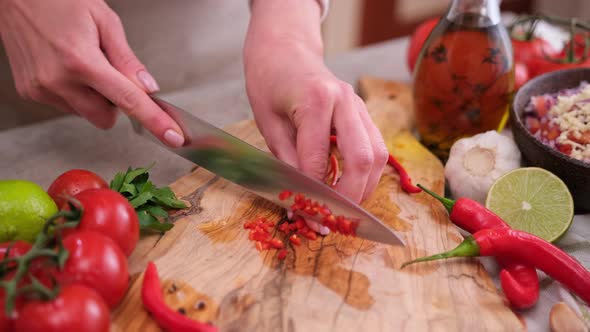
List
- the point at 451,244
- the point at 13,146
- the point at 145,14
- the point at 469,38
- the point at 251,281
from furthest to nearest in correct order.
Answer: the point at 145,14, the point at 13,146, the point at 469,38, the point at 451,244, the point at 251,281

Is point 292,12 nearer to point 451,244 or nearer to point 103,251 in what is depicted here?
point 451,244

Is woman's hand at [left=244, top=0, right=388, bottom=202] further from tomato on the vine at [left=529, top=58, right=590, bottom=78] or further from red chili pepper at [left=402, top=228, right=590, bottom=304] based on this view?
tomato on the vine at [left=529, top=58, right=590, bottom=78]

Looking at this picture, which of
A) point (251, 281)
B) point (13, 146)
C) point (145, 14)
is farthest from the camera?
point (145, 14)

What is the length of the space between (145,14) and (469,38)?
1.05 metres

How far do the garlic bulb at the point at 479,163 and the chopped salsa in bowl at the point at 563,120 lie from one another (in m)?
0.09

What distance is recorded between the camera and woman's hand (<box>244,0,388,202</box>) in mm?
1230

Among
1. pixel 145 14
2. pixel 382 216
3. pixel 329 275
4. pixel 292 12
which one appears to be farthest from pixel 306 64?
pixel 145 14

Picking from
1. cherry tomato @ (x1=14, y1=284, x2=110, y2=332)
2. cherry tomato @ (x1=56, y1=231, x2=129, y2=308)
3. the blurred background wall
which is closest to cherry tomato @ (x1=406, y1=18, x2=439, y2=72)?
cherry tomato @ (x1=56, y1=231, x2=129, y2=308)

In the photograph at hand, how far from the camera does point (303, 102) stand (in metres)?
→ 1.27

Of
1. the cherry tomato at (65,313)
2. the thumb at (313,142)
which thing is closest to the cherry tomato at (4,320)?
the cherry tomato at (65,313)

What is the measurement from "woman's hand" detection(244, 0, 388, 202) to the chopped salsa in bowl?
19.6 inches

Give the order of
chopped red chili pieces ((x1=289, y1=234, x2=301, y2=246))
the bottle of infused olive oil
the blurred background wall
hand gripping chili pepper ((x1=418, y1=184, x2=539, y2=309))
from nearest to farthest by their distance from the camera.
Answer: hand gripping chili pepper ((x1=418, y1=184, x2=539, y2=309)) < chopped red chili pieces ((x1=289, y1=234, x2=301, y2=246)) < the bottle of infused olive oil < the blurred background wall

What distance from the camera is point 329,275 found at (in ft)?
3.86

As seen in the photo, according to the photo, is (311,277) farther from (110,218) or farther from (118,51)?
(118,51)
